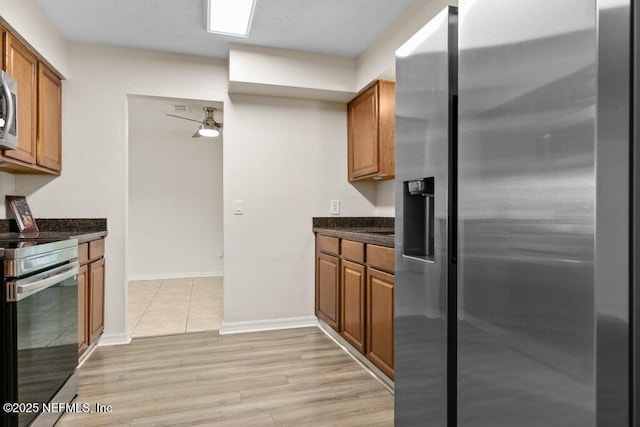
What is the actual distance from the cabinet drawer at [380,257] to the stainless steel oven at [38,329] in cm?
170

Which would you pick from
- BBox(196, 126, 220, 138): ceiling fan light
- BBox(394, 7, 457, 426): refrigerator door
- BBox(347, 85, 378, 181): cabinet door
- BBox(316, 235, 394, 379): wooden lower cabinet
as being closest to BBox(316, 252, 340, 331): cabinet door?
BBox(316, 235, 394, 379): wooden lower cabinet

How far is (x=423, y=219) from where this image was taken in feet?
4.68

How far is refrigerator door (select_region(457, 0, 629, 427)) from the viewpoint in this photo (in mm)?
656

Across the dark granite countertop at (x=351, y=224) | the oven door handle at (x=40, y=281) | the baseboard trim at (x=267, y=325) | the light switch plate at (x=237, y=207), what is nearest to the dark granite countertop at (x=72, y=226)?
the oven door handle at (x=40, y=281)

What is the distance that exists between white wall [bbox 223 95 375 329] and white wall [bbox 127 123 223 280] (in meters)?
2.77

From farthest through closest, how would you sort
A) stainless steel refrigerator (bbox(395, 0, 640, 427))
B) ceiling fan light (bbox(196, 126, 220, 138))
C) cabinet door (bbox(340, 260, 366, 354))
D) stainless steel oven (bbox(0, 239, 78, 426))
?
ceiling fan light (bbox(196, 126, 220, 138))
cabinet door (bbox(340, 260, 366, 354))
stainless steel oven (bbox(0, 239, 78, 426))
stainless steel refrigerator (bbox(395, 0, 640, 427))

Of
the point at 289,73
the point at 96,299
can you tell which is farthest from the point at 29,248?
the point at 289,73

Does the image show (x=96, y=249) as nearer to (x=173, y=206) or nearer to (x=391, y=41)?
(x=391, y=41)

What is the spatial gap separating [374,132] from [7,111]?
7.79 feet

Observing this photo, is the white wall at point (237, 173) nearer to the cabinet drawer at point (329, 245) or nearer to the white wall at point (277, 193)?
the white wall at point (277, 193)

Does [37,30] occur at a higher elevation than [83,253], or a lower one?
higher

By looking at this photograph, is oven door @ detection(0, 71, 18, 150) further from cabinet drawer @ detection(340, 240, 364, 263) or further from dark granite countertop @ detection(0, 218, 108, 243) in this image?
cabinet drawer @ detection(340, 240, 364, 263)

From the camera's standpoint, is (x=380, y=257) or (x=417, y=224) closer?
(x=417, y=224)

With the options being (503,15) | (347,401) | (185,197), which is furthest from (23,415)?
(185,197)
